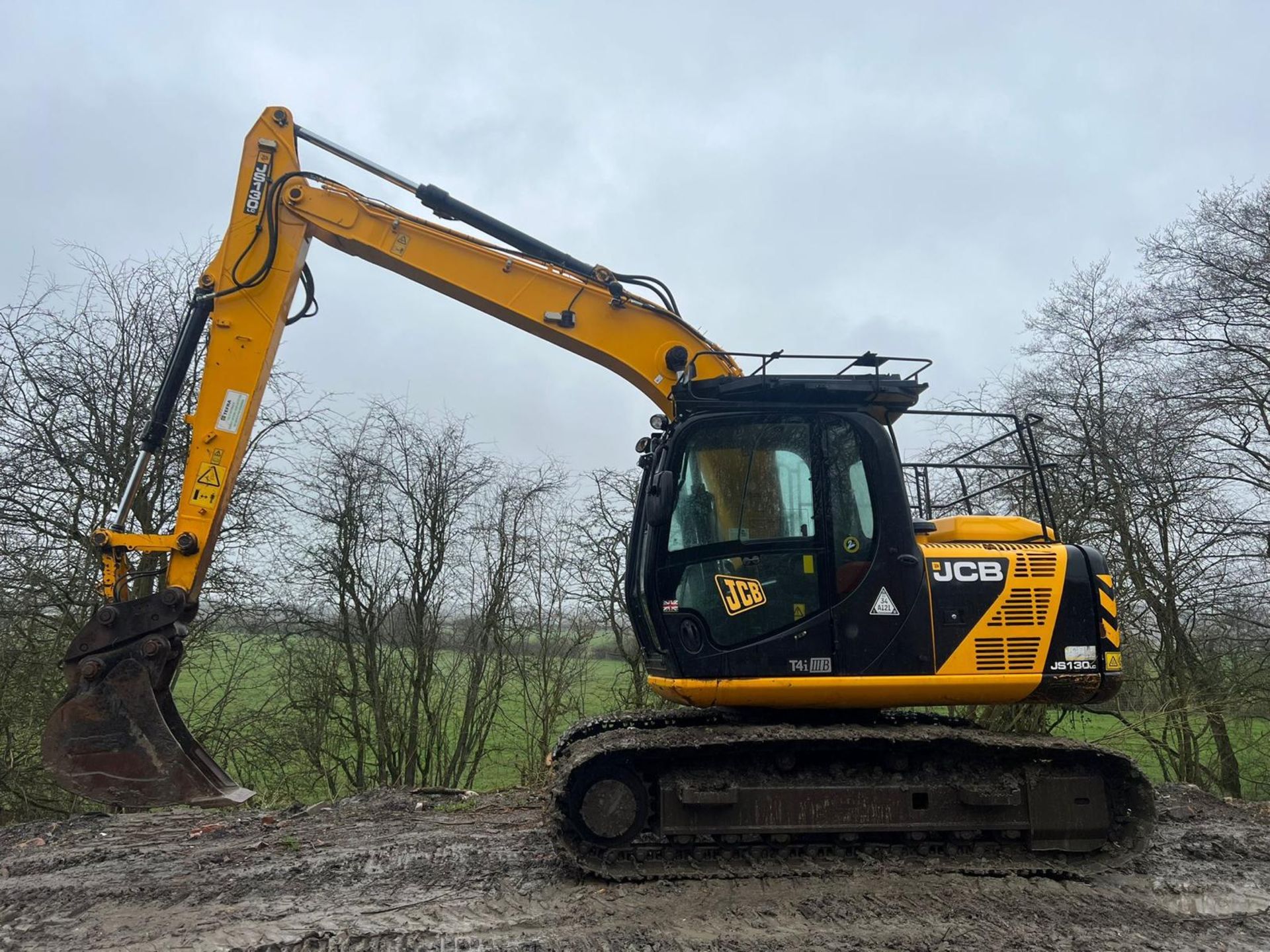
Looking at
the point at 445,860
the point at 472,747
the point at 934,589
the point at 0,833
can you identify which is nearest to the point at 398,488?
the point at 472,747

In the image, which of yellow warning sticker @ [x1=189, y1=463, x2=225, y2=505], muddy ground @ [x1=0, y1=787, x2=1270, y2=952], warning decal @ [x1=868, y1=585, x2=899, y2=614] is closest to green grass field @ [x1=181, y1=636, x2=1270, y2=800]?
muddy ground @ [x1=0, y1=787, x2=1270, y2=952]

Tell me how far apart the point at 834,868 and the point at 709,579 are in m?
1.79

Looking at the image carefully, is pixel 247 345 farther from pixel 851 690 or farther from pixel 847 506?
pixel 851 690

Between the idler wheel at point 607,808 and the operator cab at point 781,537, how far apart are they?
72 centimetres

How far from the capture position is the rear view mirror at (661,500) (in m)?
4.99

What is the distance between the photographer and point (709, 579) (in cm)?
511

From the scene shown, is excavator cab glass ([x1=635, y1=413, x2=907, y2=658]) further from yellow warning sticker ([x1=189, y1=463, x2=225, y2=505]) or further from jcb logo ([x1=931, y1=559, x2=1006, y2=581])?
yellow warning sticker ([x1=189, y1=463, x2=225, y2=505])

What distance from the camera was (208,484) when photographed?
5.53m

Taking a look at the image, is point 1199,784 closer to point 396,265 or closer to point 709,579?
point 709,579

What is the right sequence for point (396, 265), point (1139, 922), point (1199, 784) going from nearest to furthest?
1. point (1139, 922)
2. point (396, 265)
3. point (1199, 784)

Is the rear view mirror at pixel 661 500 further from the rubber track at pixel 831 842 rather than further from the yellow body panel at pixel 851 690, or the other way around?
the rubber track at pixel 831 842

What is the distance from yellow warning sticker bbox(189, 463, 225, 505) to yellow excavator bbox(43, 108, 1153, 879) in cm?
1

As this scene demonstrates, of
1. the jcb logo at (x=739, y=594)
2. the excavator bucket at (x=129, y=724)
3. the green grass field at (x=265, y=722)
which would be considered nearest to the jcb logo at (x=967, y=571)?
the jcb logo at (x=739, y=594)

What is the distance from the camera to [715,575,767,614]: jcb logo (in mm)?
5070
